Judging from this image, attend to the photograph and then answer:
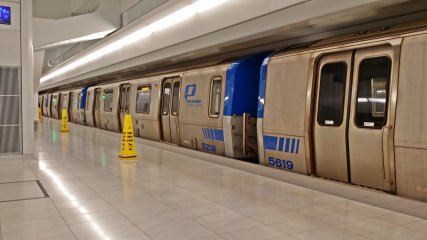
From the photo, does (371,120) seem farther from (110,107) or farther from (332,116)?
(110,107)

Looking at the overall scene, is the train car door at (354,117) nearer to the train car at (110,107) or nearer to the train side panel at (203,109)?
the train side panel at (203,109)

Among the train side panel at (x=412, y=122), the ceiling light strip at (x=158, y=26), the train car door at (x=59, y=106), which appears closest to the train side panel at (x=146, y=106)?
the ceiling light strip at (x=158, y=26)

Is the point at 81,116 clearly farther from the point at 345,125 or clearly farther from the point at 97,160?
the point at 345,125

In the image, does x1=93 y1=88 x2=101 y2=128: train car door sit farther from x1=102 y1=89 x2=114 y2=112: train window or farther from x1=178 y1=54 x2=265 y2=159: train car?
x1=178 y1=54 x2=265 y2=159: train car

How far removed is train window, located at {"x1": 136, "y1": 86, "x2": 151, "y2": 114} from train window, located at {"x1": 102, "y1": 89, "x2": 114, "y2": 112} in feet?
9.32

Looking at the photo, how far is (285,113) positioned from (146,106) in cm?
625

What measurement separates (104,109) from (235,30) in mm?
9691

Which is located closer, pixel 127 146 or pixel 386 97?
pixel 386 97

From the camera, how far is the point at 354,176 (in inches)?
200

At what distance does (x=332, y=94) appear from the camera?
549cm

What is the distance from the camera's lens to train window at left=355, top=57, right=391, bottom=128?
474cm

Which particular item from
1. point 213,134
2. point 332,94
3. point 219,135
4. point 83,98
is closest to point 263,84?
point 332,94

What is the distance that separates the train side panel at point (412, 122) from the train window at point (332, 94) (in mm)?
976

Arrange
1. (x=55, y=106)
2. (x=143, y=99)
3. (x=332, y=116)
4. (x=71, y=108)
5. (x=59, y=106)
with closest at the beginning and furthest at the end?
(x=332, y=116)
(x=143, y=99)
(x=71, y=108)
(x=59, y=106)
(x=55, y=106)
